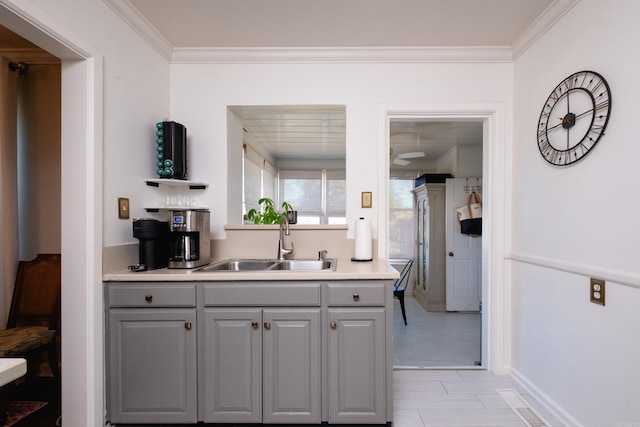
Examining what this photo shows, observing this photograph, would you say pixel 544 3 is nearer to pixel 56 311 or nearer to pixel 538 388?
pixel 538 388

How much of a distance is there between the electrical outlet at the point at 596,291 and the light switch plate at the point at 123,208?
2595 mm

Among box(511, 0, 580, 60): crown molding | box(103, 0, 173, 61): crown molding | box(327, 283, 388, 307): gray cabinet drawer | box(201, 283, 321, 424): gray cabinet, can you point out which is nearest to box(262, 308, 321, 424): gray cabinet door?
box(201, 283, 321, 424): gray cabinet

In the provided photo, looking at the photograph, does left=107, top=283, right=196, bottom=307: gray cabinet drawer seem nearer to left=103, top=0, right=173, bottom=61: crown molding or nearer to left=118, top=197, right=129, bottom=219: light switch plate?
left=118, top=197, right=129, bottom=219: light switch plate

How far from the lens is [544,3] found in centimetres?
187

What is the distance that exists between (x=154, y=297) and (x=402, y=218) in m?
4.52

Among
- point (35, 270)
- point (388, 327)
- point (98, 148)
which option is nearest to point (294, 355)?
point (388, 327)

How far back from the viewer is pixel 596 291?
1578 millimetres

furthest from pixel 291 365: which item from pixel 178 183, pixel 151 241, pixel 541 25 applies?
pixel 541 25

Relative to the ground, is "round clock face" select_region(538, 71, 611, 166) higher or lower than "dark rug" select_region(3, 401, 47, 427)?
higher

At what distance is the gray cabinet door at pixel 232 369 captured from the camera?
1737 mm

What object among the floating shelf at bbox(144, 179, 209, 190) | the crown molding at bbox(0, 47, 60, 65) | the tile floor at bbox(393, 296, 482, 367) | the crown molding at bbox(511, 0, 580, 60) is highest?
the crown molding at bbox(511, 0, 580, 60)

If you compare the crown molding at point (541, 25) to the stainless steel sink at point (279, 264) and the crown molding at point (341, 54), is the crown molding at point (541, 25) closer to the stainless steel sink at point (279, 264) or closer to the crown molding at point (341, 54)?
the crown molding at point (341, 54)

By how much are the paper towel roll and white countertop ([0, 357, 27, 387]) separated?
177 centimetres

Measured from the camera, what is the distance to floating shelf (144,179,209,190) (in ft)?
6.85
